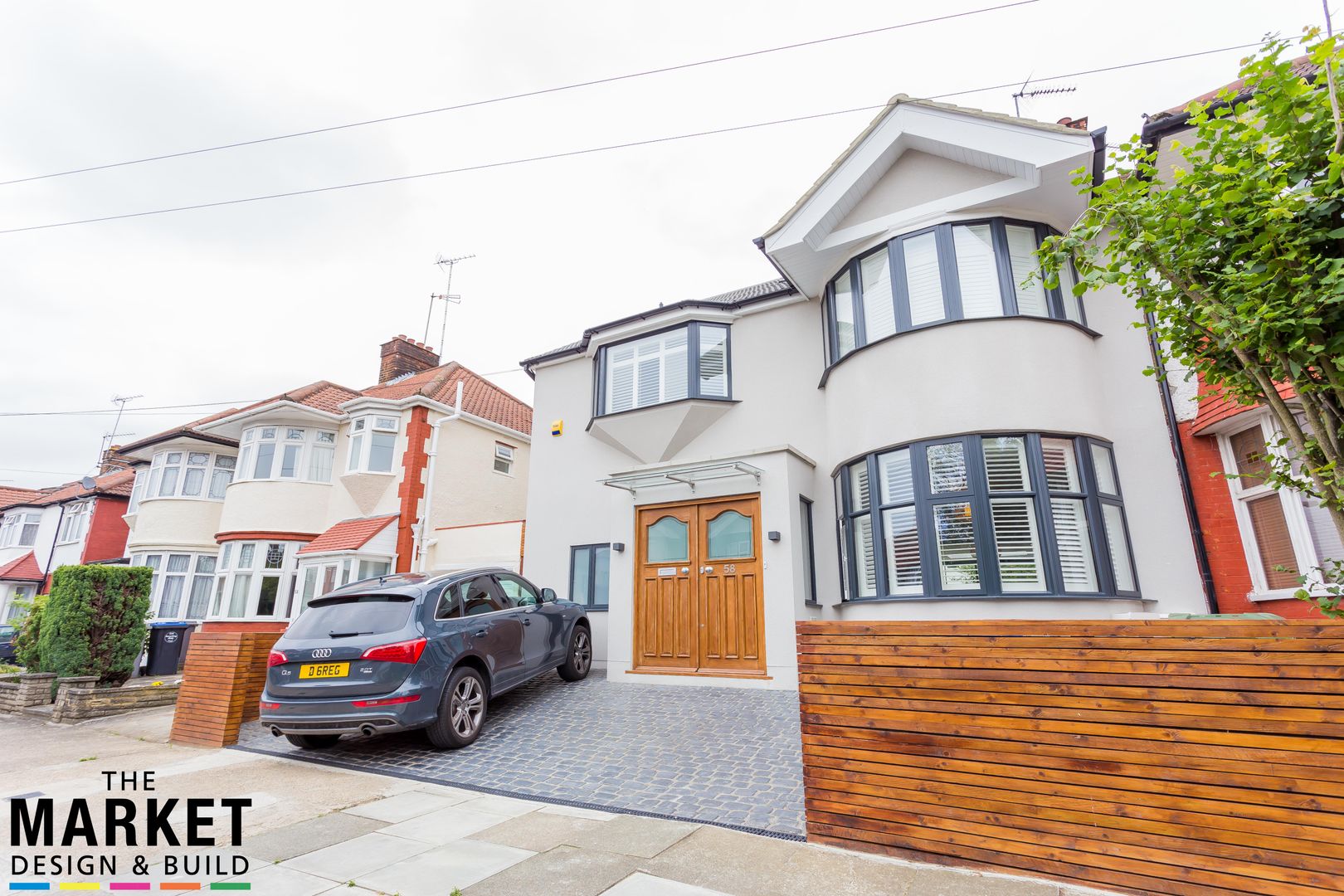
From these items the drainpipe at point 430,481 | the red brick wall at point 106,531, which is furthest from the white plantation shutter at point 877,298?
the red brick wall at point 106,531

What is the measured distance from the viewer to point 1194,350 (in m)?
3.38

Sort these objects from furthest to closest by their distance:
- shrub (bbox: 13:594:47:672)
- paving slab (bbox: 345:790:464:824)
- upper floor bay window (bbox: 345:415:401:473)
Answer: upper floor bay window (bbox: 345:415:401:473)
shrub (bbox: 13:594:47:672)
paving slab (bbox: 345:790:464:824)

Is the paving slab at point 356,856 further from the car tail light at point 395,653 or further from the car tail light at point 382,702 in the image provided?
the car tail light at point 395,653

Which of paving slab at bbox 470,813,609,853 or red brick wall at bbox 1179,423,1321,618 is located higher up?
red brick wall at bbox 1179,423,1321,618

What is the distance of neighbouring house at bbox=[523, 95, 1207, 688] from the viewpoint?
24.7ft

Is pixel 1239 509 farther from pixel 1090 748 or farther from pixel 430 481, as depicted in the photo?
pixel 430 481

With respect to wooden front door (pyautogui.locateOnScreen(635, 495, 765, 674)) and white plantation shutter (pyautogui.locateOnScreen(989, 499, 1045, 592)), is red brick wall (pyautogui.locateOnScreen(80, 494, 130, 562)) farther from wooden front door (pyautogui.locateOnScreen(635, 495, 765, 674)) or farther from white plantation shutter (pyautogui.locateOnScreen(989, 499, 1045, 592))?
white plantation shutter (pyautogui.locateOnScreen(989, 499, 1045, 592))

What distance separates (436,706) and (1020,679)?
523 centimetres

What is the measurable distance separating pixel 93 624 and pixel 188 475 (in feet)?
38.2

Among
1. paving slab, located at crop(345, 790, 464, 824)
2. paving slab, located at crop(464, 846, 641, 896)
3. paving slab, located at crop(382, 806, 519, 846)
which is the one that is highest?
paving slab, located at crop(464, 846, 641, 896)

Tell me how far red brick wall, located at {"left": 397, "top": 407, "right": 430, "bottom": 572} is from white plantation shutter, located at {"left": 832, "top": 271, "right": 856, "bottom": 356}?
12179 millimetres

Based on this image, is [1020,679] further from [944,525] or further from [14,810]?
[14,810]

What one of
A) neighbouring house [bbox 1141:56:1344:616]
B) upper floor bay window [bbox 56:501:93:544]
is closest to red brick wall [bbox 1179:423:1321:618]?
neighbouring house [bbox 1141:56:1344:616]

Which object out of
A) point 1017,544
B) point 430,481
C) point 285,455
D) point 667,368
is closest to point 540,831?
point 1017,544
